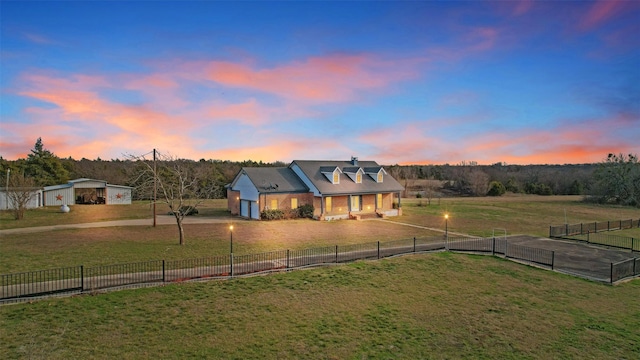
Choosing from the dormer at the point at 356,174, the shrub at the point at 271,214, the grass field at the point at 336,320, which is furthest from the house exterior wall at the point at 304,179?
the grass field at the point at 336,320

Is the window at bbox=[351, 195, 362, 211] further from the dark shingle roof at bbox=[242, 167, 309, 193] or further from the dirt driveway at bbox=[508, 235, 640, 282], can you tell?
the dirt driveway at bbox=[508, 235, 640, 282]

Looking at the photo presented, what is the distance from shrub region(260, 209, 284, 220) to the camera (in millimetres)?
38562

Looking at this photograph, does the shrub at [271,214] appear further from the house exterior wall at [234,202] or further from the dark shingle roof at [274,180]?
Result: the house exterior wall at [234,202]

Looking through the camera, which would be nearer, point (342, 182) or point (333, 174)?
point (333, 174)

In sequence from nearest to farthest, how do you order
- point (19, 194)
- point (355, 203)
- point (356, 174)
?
point (19, 194) → point (355, 203) → point (356, 174)

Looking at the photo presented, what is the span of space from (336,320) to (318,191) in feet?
92.6

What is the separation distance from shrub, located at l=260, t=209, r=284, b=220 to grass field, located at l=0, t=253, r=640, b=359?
828 inches

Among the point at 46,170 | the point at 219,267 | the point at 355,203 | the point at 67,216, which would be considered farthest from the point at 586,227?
the point at 46,170

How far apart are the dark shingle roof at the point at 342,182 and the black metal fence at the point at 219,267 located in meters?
16.3

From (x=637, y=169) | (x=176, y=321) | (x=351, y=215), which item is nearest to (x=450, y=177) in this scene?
(x=637, y=169)

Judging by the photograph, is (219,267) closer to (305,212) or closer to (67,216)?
(305,212)

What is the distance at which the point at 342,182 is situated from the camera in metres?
44.4

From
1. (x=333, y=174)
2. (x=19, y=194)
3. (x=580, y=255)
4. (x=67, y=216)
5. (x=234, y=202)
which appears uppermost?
(x=333, y=174)

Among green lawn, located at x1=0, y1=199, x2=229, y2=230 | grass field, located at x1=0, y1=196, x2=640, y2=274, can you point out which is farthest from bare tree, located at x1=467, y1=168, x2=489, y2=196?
green lawn, located at x1=0, y1=199, x2=229, y2=230
